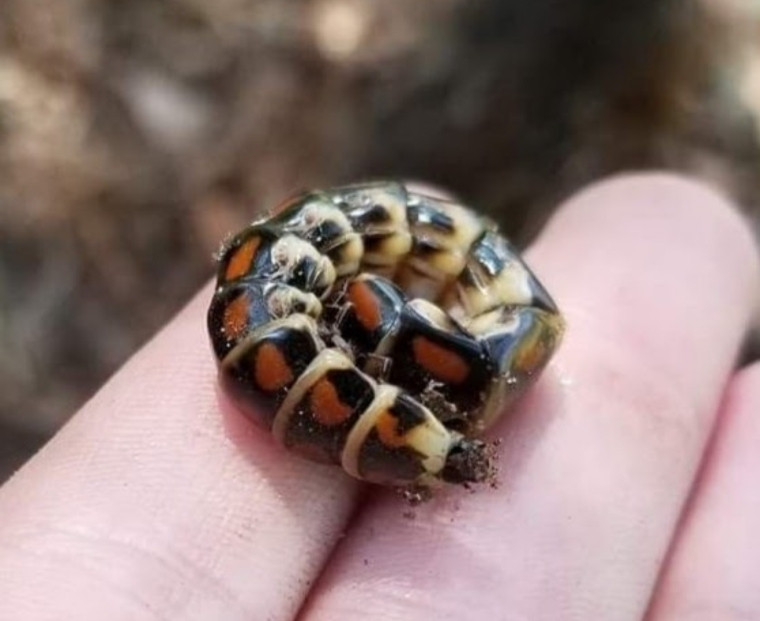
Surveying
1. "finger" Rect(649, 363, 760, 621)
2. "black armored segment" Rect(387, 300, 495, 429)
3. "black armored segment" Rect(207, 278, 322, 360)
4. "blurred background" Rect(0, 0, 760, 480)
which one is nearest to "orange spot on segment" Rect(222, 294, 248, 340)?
"black armored segment" Rect(207, 278, 322, 360)

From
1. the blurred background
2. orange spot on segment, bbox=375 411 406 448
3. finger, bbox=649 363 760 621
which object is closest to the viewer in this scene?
orange spot on segment, bbox=375 411 406 448

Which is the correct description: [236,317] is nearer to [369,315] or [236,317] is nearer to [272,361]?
[272,361]

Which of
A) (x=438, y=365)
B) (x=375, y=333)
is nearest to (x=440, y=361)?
(x=438, y=365)

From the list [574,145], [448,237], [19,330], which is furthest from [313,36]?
[448,237]

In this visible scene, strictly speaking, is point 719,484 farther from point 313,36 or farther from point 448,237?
point 313,36

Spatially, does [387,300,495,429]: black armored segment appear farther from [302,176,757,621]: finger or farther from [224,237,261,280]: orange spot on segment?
[224,237,261,280]: orange spot on segment

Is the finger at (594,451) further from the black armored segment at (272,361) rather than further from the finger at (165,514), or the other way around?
the black armored segment at (272,361)
